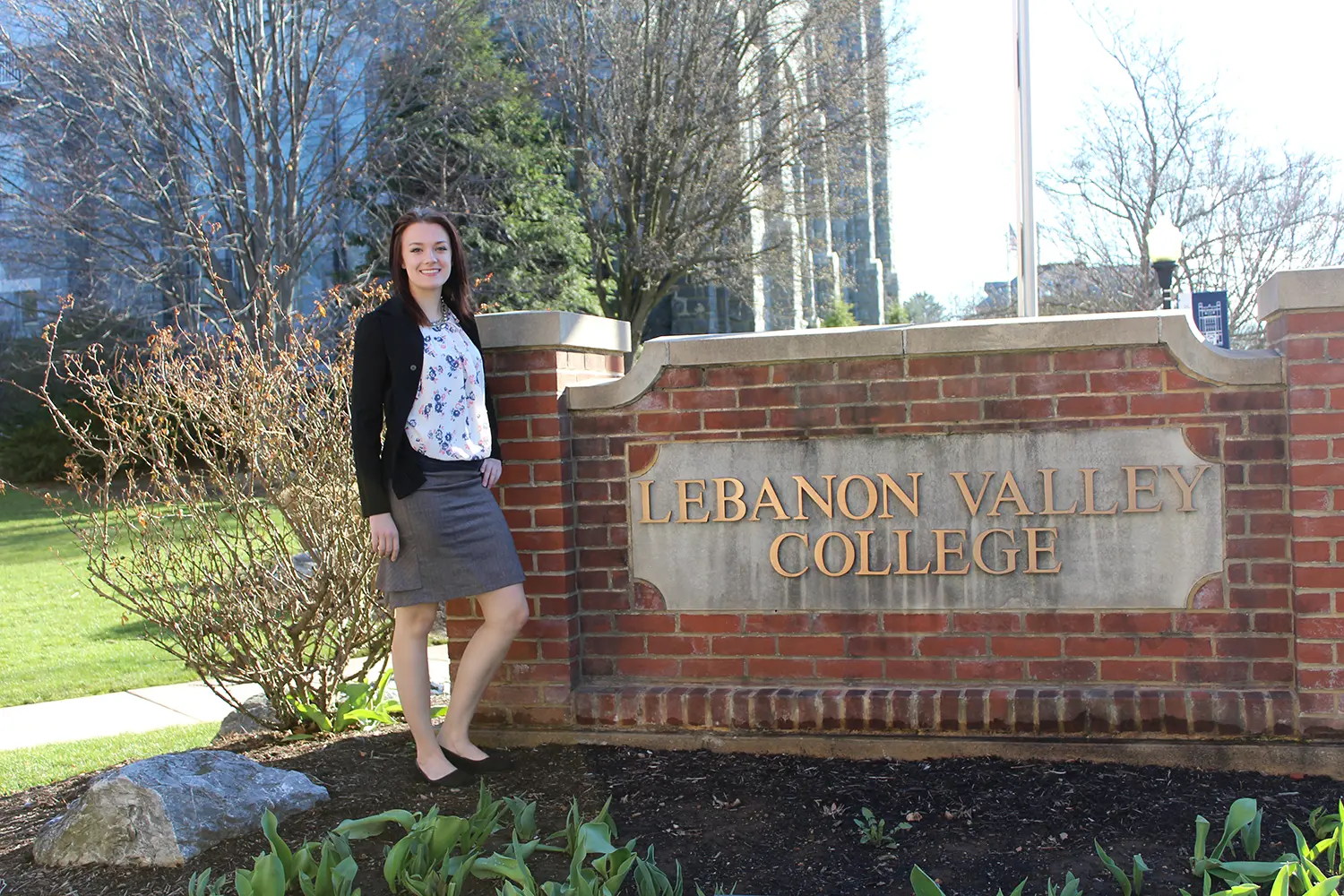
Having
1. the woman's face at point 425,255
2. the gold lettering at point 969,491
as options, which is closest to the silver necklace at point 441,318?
the woman's face at point 425,255

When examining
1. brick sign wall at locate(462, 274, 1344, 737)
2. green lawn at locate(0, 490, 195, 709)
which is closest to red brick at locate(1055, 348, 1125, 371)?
brick sign wall at locate(462, 274, 1344, 737)

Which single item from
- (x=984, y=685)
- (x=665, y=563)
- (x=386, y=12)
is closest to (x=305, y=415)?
(x=665, y=563)

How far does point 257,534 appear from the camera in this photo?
4.88m

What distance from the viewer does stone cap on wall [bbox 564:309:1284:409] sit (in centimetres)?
379

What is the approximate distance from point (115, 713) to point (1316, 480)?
566 centimetres

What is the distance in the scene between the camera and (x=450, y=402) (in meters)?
3.78

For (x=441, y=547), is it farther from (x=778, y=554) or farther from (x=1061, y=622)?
(x=1061, y=622)

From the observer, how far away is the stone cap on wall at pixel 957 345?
3.79 m

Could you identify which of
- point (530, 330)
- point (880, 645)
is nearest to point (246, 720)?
point (530, 330)

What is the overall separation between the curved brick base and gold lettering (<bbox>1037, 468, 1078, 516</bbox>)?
57 centimetres

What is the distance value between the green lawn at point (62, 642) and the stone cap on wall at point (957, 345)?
305 centimetres

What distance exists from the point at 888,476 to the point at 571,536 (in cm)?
112

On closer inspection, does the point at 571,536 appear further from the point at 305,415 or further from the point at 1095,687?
the point at 1095,687

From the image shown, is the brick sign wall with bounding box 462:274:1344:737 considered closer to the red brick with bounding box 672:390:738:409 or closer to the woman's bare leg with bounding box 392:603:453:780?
the red brick with bounding box 672:390:738:409
